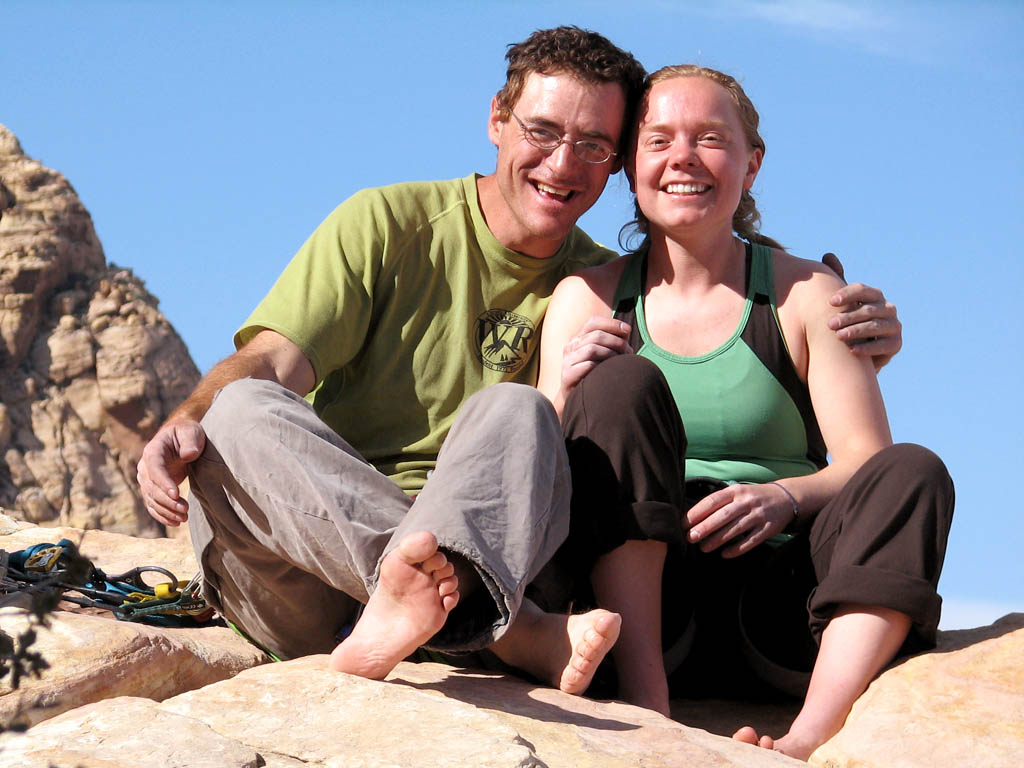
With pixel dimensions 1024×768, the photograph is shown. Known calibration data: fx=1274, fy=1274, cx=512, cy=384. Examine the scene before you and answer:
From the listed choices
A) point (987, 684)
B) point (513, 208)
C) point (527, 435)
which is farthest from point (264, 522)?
point (987, 684)

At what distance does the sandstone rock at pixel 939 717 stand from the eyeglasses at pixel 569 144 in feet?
5.74

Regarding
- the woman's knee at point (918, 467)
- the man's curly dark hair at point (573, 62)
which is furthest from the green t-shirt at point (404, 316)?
the woman's knee at point (918, 467)

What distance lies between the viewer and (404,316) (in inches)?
154

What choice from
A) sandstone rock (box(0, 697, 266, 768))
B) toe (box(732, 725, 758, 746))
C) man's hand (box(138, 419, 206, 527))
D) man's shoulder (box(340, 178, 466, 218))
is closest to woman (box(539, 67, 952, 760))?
toe (box(732, 725, 758, 746))

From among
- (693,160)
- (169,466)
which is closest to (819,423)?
(693,160)

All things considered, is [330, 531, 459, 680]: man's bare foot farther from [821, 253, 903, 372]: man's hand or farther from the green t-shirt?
[821, 253, 903, 372]: man's hand

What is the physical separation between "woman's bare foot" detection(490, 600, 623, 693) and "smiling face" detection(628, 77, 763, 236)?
1.33m

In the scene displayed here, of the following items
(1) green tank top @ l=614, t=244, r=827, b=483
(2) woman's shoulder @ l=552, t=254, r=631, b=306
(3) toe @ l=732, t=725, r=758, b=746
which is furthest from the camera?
(2) woman's shoulder @ l=552, t=254, r=631, b=306

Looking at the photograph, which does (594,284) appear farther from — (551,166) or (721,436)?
(721,436)

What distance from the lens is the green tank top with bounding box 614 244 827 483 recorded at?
11.3 ft

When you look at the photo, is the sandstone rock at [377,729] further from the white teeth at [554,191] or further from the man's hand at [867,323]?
the white teeth at [554,191]

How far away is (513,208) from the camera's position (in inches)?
159

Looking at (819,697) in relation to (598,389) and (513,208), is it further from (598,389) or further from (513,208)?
(513,208)

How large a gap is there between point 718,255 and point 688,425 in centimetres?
58
